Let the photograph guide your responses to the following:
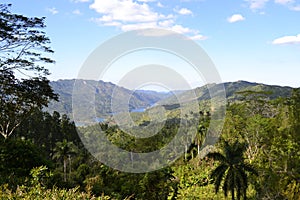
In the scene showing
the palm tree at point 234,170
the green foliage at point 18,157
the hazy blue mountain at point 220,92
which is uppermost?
the hazy blue mountain at point 220,92

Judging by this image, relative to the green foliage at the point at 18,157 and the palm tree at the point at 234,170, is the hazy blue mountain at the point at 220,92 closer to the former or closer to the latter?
the palm tree at the point at 234,170

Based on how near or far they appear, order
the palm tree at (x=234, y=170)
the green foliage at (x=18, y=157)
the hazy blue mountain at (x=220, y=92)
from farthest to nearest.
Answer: the palm tree at (x=234, y=170)
the hazy blue mountain at (x=220, y=92)
the green foliage at (x=18, y=157)

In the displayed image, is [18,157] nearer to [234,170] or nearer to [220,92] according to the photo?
[234,170]

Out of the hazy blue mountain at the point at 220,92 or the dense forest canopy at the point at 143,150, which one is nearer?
the dense forest canopy at the point at 143,150

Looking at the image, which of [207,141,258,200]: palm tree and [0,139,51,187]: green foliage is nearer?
[0,139,51,187]: green foliage

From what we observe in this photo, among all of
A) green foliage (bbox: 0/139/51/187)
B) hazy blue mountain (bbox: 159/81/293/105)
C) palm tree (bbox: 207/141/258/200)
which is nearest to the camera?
green foliage (bbox: 0/139/51/187)

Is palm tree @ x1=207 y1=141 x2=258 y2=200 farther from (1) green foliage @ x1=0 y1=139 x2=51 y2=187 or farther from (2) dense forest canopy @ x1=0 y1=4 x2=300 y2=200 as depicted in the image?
(1) green foliage @ x1=0 y1=139 x2=51 y2=187

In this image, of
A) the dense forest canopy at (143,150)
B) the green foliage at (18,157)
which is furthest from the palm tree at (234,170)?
the green foliage at (18,157)

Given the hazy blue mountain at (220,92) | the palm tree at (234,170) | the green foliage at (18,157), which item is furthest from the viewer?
the palm tree at (234,170)

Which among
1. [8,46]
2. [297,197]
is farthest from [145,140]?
[8,46]

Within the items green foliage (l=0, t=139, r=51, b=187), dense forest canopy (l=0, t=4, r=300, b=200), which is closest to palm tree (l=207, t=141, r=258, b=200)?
dense forest canopy (l=0, t=4, r=300, b=200)

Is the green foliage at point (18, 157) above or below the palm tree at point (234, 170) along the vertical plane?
above
